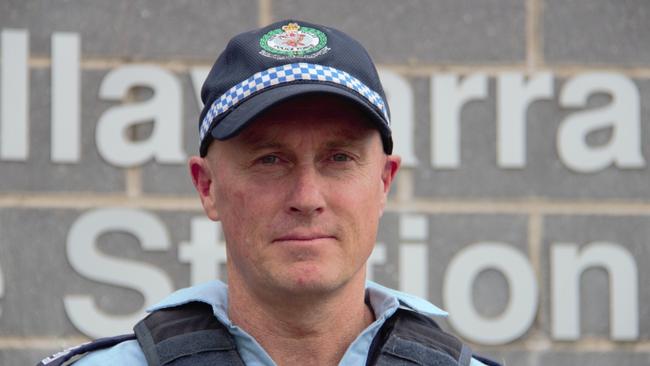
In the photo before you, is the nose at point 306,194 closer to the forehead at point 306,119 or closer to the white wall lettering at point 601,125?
the forehead at point 306,119

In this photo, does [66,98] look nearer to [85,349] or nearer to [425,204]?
[425,204]

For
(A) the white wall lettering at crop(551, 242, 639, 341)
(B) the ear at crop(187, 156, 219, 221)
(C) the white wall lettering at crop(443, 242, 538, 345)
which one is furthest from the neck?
(A) the white wall lettering at crop(551, 242, 639, 341)

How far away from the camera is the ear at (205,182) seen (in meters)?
1.86

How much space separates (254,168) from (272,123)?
69mm

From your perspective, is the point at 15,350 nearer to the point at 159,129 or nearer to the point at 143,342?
the point at 159,129

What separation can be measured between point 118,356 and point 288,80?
47cm

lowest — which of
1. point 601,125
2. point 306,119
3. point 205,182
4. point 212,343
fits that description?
point 212,343

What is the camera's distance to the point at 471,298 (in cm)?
374

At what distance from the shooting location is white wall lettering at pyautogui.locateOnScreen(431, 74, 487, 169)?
3.74 m

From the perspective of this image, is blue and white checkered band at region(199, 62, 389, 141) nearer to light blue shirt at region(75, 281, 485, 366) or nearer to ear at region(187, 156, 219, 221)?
ear at region(187, 156, 219, 221)

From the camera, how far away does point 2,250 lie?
3.62 meters

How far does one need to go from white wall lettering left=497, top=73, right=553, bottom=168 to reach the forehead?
80.7 inches

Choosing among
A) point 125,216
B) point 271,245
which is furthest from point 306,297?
point 125,216

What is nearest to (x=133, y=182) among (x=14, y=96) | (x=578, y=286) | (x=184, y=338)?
(x=14, y=96)
